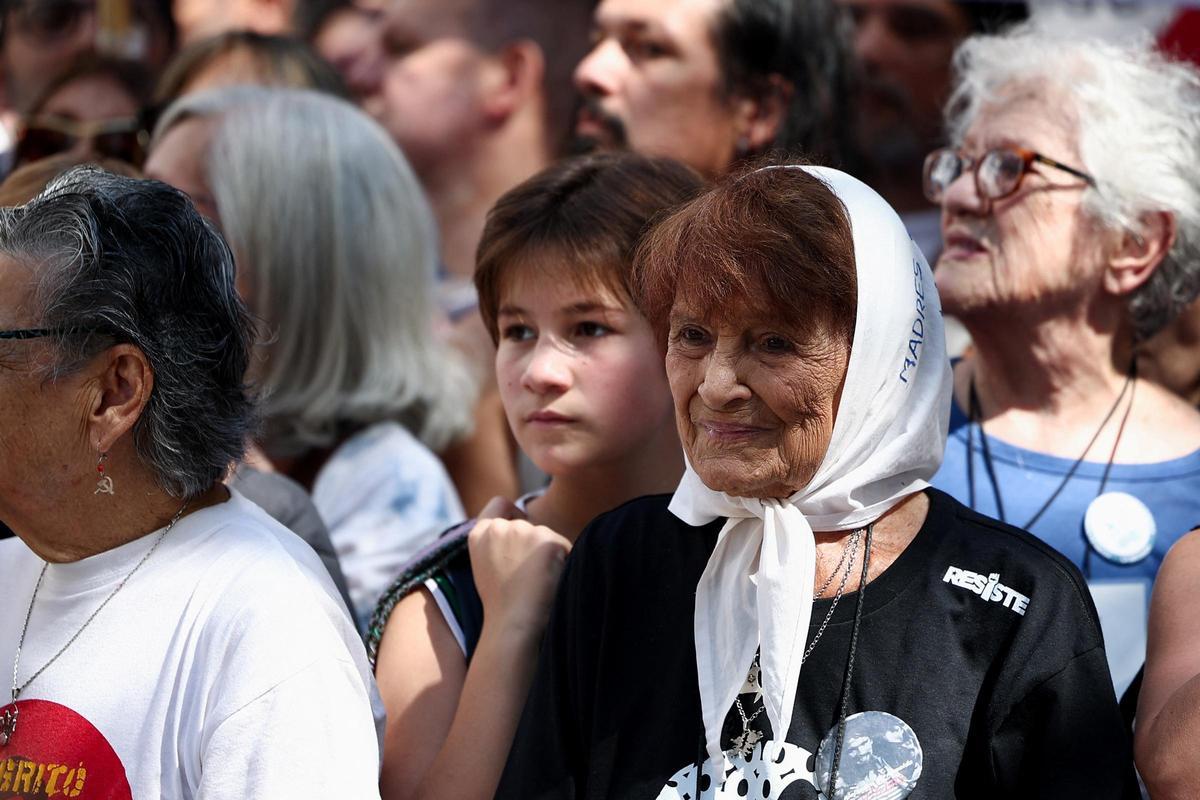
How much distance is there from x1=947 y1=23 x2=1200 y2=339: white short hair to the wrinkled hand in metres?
1.52

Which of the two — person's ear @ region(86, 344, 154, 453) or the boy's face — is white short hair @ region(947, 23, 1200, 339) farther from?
person's ear @ region(86, 344, 154, 453)

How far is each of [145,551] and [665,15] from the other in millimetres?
2696

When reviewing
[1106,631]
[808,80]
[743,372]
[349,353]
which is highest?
[743,372]

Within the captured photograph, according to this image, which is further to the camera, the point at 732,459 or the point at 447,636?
the point at 447,636

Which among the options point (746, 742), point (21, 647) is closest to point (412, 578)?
point (21, 647)

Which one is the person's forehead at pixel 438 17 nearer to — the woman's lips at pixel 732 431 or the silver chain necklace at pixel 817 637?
the woman's lips at pixel 732 431

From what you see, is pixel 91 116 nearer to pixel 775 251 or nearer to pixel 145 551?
pixel 145 551

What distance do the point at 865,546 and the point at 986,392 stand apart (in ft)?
4.43

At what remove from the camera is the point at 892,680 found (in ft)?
6.71

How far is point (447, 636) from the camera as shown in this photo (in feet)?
8.56

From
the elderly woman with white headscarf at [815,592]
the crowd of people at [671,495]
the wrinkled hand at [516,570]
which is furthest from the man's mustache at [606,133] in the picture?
the elderly woman with white headscarf at [815,592]

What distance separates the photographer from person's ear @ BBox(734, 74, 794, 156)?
4250mm

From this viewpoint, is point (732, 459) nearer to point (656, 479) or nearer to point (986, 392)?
point (656, 479)

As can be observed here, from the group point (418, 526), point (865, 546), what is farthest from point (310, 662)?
point (418, 526)
